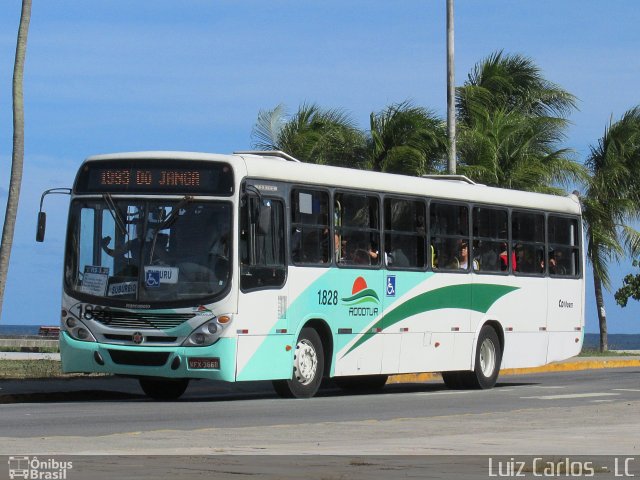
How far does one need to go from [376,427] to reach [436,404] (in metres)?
5.55

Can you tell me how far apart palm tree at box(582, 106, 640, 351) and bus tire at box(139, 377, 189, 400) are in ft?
81.7

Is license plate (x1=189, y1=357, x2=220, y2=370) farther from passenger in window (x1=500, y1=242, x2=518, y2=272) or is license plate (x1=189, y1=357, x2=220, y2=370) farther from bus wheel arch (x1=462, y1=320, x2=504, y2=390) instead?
passenger in window (x1=500, y1=242, x2=518, y2=272)

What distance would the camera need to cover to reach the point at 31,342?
151 feet

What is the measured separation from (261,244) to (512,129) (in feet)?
70.4

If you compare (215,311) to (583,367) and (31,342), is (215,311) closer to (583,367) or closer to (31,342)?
(583,367)

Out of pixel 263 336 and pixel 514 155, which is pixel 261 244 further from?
pixel 514 155

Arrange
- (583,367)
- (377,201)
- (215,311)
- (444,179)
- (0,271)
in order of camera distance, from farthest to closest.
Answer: (583,367) < (0,271) < (444,179) < (377,201) < (215,311)

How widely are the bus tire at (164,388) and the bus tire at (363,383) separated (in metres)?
4.04

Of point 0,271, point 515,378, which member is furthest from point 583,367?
point 0,271

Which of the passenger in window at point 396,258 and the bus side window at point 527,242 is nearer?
the passenger in window at point 396,258

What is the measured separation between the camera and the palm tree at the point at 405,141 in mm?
39406

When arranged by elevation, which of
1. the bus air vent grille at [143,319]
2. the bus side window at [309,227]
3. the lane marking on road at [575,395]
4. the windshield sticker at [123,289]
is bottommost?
the lane marking on road at [575,395]

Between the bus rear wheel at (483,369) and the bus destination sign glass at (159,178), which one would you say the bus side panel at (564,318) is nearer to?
the bus rear wheel at (483,369)

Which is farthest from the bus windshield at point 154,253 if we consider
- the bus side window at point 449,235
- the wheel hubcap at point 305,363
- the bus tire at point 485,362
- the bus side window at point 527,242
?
the bus side window at point 527,242
